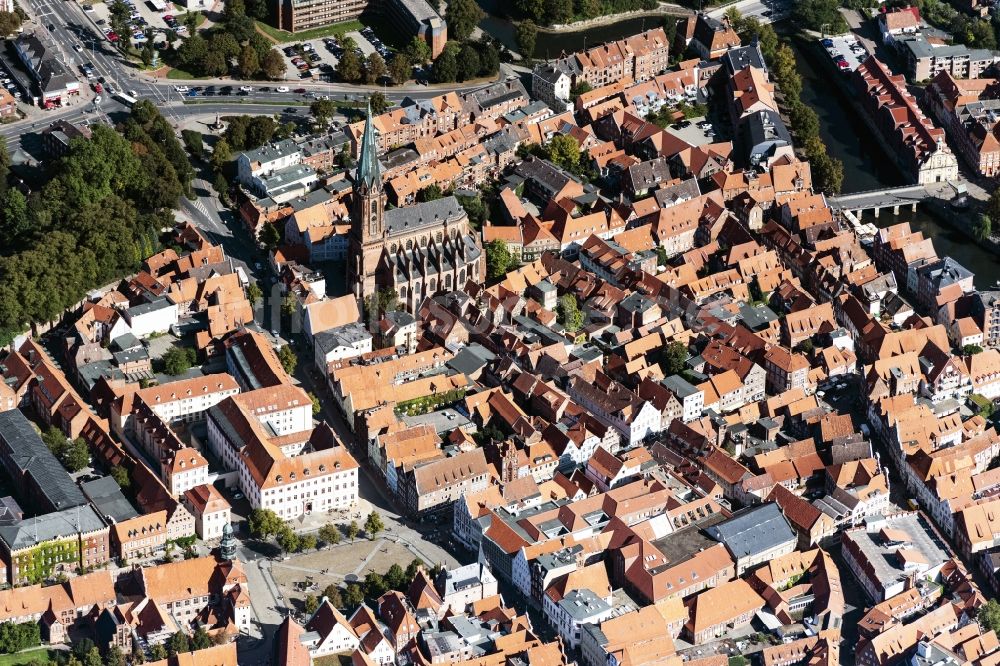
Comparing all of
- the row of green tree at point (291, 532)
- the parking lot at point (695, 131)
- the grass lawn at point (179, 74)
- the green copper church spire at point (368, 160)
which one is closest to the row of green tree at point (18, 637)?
the row of green tree at point (291, 532)

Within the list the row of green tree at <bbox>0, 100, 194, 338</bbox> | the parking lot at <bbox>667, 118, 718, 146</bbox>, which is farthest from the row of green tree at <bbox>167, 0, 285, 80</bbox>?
the parking lot at <bbox>667, 118, 718, 146</bbox>

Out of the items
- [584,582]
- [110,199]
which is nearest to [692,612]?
[584,582]

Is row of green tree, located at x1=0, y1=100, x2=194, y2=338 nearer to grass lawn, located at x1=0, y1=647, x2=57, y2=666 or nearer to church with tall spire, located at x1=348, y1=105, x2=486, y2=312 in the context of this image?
church with tall spire, located at x1=348, y1=105, x2=486, y2=312

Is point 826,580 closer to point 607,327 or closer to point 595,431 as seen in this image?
point 595,431

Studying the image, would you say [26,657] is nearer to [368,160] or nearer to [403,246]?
[368,160]

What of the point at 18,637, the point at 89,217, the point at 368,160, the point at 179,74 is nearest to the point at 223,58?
the point at 179,74

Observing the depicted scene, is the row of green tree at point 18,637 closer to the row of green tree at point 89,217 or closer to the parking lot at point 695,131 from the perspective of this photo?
the row of green tree at point 89,217
